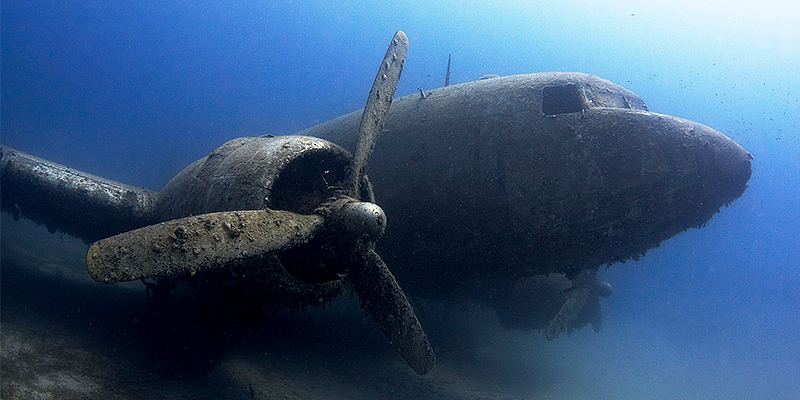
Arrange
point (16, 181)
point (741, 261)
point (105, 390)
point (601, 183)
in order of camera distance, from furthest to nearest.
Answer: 1. point (741, 261)
2. point (16, 181)
3. point (601, 183)
4. point (105, 390)

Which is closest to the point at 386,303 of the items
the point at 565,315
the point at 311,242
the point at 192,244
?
the point at 311,242

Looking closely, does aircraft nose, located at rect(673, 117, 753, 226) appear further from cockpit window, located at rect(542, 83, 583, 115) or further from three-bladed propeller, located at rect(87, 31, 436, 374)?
three-bladed propeller, located at rect(87, 31, 436, 374)

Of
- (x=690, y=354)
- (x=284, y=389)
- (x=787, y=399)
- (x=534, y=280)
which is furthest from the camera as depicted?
(x=690, y=354)

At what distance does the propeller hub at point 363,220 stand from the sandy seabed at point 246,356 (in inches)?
128

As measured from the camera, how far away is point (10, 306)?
559 cm

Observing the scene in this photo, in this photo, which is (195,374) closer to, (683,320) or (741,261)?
(683,320)

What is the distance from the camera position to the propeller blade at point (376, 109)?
14.1 ft

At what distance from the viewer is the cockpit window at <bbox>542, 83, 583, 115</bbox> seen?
595 centimetres

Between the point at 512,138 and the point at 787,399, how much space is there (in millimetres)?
39420

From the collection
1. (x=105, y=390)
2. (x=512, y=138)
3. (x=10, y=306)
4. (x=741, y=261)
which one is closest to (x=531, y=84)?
(x=512, y=138)

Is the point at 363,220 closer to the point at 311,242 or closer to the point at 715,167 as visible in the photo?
the point at 311,242

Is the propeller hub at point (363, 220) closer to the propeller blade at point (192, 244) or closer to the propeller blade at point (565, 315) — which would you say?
the propeller blade at point (192, 244)

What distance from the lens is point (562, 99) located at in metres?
6.25

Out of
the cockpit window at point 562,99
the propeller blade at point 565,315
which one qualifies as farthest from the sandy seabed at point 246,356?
the cockpit window at point 562,99
